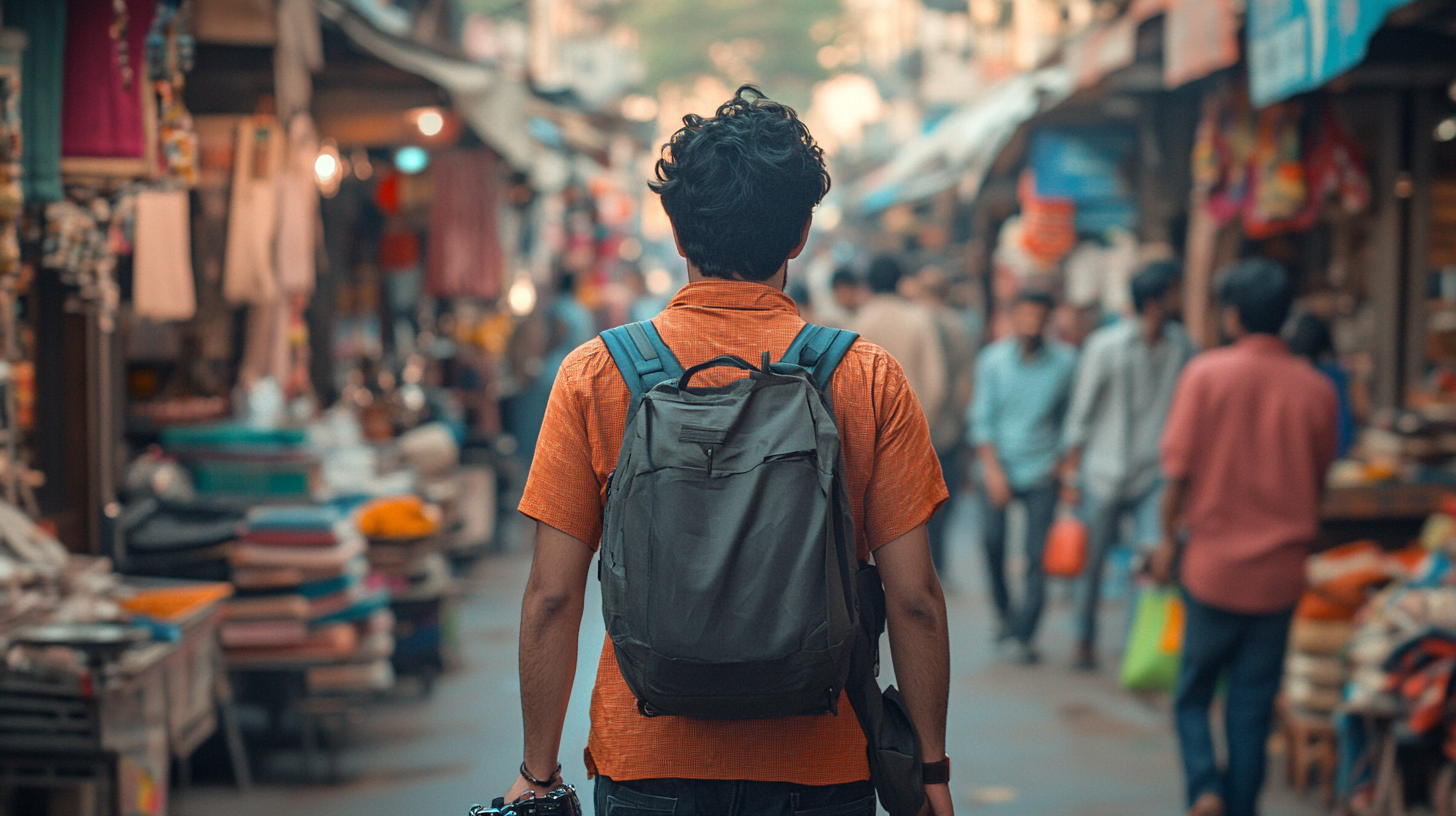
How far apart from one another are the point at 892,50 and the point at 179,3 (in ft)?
136

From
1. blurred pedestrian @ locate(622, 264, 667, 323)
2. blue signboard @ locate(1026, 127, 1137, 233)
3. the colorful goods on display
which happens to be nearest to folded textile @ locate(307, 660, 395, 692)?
the colorful goods on display

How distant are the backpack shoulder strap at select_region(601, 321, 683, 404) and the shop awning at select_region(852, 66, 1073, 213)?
7351mm

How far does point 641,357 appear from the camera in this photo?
2424mm

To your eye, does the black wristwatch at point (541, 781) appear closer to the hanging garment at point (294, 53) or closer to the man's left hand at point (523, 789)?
the man's left hand at point (523, 789)

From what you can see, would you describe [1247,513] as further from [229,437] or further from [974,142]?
[974,142]

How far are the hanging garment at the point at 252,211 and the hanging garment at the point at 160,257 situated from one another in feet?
2.79

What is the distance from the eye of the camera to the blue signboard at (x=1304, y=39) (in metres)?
4.97

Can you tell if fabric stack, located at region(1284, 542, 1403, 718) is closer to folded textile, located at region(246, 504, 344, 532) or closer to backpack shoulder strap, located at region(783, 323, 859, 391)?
folded textile, located at region(246, 504, 344, 532)

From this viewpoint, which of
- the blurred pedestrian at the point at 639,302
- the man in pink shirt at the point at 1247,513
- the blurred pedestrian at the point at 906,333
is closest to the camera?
the man in pink shirt at the point at 1247,513

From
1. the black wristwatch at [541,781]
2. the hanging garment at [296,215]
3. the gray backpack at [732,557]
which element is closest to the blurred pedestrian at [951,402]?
the hanging garment at [296,215]

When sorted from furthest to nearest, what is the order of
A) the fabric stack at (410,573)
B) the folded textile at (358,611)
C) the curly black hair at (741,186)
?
1. the fabric stack at (410,573)
2. the folded textile at (358,611)
3. the curly black hair at (741,186)

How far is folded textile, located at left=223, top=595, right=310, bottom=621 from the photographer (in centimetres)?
648

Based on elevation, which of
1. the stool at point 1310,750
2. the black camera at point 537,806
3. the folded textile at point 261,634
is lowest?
the stool at point 1310,750

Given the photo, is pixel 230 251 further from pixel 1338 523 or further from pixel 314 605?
pixel 1338 523
